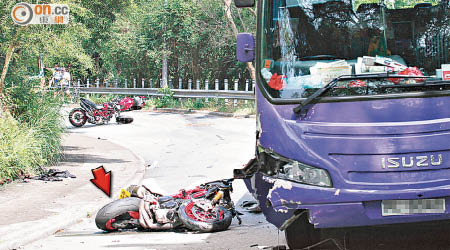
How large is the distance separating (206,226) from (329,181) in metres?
2.34

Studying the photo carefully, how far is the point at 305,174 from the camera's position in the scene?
5656mm

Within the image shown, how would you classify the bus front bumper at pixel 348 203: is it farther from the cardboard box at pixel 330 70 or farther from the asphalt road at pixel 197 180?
the cardboard box at pixel 330 70

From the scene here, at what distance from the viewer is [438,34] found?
6070mm

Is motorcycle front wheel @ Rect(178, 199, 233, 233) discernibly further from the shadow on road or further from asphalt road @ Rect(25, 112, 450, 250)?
the shadow on road

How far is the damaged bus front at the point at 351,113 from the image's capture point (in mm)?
5457

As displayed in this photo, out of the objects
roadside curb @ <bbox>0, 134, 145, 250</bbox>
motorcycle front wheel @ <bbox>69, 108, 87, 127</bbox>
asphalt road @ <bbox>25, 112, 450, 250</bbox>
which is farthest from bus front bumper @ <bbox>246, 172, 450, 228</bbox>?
motorcycle front wheel @ <bbox>69, 108, 87, 127</bbox>

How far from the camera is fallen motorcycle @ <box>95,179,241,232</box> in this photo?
7.58m

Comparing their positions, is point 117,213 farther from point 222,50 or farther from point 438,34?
point 222,50

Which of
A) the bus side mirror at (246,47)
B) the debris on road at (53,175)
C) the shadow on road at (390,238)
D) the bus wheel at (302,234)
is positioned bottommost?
the debris on road at (53,175)

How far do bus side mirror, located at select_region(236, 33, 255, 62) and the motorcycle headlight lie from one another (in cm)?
138
